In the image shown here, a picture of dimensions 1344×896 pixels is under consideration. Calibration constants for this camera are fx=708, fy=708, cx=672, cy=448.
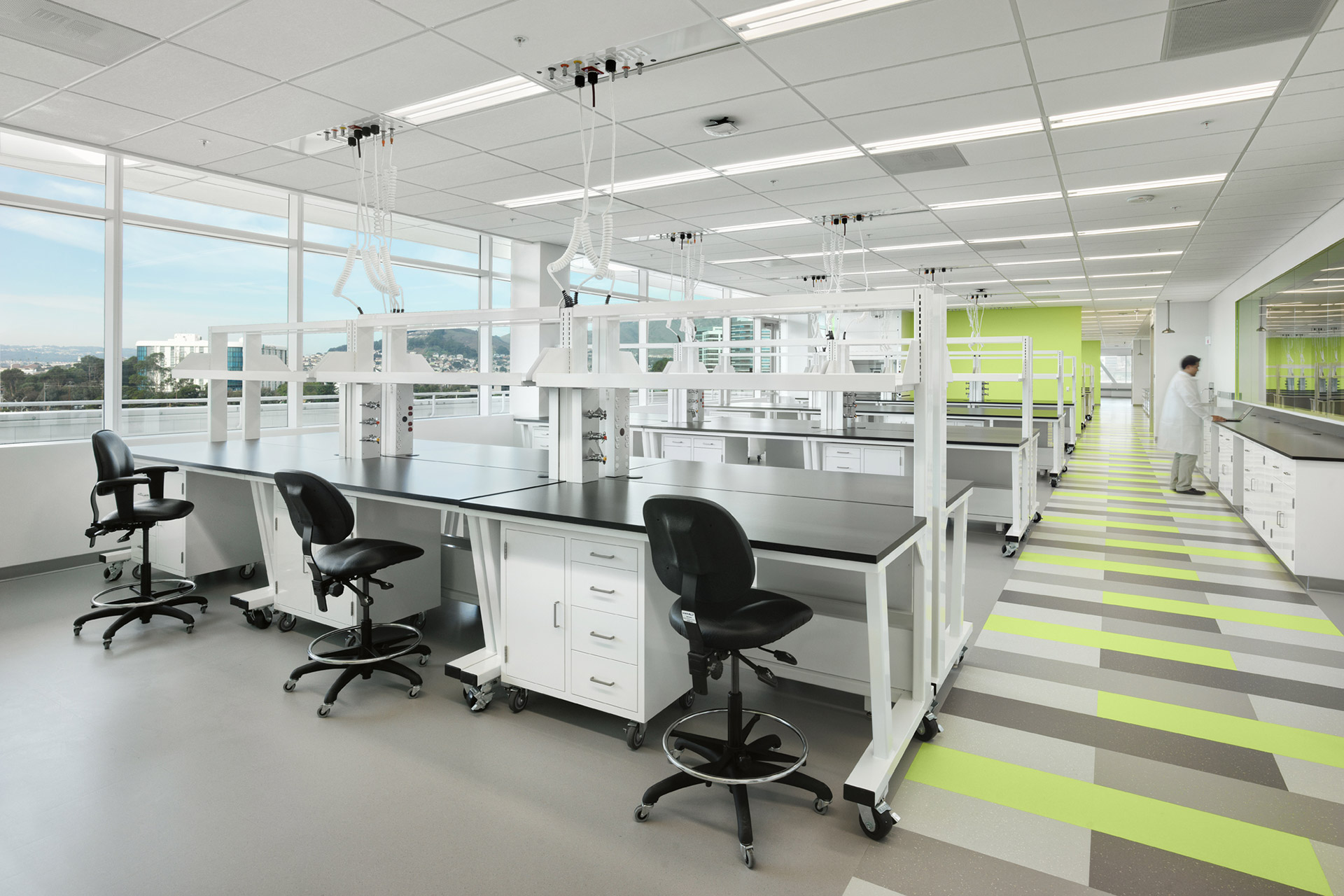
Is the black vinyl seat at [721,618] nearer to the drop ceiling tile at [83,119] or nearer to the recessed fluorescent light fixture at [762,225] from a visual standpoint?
the drop ceiling tile at [83,119]

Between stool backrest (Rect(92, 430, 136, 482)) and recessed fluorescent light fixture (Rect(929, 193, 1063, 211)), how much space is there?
584 cm

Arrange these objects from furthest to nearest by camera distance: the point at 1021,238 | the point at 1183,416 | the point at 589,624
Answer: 1. the point at 1021,238
2. the point at 1183,416
3. the point at 589,624

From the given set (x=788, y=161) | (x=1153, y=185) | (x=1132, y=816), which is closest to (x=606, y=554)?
(x=1132, y=816)

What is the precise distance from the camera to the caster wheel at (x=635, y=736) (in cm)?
247

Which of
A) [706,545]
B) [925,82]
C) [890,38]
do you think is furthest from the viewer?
[925,82]

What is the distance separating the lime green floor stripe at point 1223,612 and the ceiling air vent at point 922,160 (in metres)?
2.89

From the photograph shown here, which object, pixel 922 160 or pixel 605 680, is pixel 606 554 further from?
pixel 922 160

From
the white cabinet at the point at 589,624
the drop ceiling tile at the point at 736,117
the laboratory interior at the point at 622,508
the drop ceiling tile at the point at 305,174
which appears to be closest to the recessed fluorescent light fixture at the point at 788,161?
the laboratory interior at the point at 622,508

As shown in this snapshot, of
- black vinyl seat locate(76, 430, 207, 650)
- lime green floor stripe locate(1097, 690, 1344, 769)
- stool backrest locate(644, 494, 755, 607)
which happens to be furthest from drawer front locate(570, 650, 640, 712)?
black vinyl seat locate(76, 430, 207, 650)

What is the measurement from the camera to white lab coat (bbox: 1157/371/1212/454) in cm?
710

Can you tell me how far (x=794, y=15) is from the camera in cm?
289

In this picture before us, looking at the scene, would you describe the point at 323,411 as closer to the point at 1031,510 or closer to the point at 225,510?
the point at 225,510

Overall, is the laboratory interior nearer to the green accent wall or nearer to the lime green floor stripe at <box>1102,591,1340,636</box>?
the lime green floor stripe at <box>1102,591,1340,636</box>

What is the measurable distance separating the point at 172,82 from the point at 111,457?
1899 millimetres
